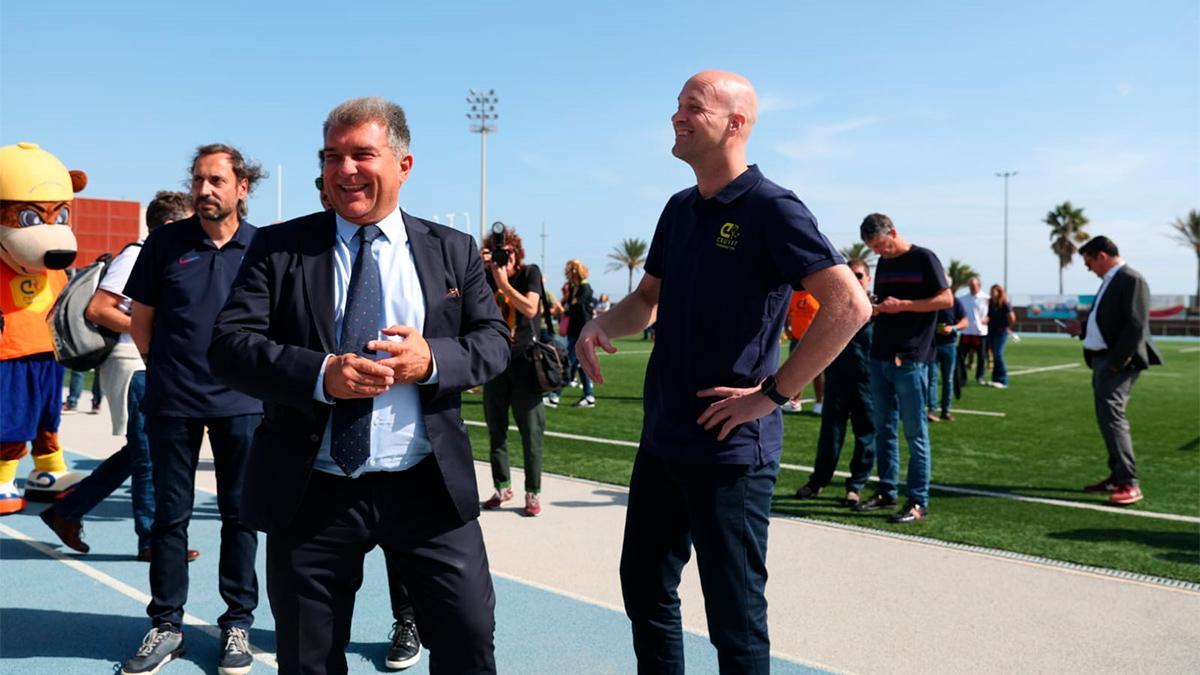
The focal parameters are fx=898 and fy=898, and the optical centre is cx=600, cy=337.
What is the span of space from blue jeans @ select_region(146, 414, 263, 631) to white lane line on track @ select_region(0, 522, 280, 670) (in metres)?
0.19

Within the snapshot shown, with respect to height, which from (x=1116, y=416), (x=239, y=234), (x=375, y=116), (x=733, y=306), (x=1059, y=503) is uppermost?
(x=375, y=116)

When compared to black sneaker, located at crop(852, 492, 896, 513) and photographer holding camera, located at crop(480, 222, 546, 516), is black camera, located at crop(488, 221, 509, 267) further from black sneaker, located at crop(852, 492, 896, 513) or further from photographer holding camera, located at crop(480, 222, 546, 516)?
black sneaker, located at crop(852, 492, 896, 513)

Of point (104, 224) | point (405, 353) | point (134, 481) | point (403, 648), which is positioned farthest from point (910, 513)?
point (104, 224)

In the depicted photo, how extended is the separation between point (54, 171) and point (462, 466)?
538cm

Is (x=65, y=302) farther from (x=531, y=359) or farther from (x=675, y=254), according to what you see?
(x=675, y=254)

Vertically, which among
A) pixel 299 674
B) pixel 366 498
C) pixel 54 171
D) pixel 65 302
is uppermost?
pixel 54 171

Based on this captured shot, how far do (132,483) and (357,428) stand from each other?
12.9 ft

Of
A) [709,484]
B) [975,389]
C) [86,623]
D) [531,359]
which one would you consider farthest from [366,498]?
[975,389]

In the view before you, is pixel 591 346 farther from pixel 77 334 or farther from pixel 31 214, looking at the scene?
pixel 31 214

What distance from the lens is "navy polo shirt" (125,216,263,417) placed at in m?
3.85

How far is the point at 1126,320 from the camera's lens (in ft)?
22.4

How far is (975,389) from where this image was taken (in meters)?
16.8

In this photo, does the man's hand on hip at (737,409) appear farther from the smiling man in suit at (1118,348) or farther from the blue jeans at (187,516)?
the smiling man in suit at (1118,348)

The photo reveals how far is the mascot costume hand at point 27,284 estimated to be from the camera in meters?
6.18
